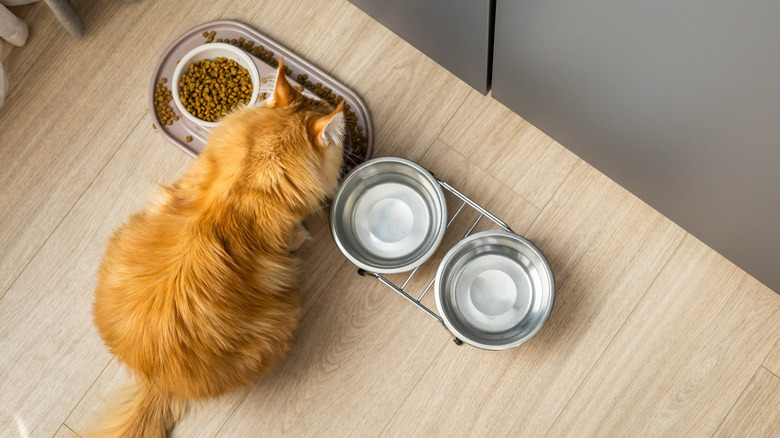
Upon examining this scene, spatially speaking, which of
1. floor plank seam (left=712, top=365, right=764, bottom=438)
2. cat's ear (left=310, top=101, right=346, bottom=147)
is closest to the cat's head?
cat's ear (left=310, top=101, right=346, bottom=147)

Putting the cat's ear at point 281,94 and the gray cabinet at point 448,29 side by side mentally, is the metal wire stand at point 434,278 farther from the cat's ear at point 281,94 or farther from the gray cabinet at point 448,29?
the cat's ear at point 281,94

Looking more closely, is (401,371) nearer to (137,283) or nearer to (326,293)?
(326,293)

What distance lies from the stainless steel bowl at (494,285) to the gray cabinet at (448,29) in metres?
0.40

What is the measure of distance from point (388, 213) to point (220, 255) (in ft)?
1.52

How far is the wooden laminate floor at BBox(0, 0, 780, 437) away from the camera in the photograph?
4.70 feet

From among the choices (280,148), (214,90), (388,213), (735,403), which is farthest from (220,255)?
(735,403)

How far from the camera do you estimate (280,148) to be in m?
1.11

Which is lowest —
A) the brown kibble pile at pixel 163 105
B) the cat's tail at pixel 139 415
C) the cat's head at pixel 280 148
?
Answer: the cat's tail at pixel 139 415

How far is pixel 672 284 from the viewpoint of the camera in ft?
4.78

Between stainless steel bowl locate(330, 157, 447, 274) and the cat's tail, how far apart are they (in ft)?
1.78

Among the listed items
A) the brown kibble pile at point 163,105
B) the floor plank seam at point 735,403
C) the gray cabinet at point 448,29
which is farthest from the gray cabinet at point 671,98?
the brown kibble pile at point 163,105

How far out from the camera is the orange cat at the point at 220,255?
3.66ft

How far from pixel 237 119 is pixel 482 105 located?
66cm

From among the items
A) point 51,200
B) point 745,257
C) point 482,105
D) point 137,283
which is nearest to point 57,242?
point 51,200
